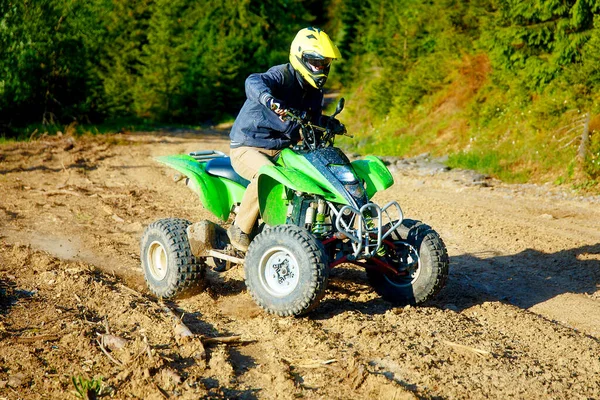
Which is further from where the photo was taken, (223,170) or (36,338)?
(223,170)

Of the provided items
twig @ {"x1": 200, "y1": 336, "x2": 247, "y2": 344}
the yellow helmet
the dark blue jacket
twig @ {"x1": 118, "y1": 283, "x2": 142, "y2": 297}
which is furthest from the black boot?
the yellow helmet

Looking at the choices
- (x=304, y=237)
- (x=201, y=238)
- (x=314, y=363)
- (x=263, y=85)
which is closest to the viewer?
(x=314, y=363)

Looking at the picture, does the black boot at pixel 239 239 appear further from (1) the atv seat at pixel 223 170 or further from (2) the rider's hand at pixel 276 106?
(2) the rider's hand at pixel 276 106

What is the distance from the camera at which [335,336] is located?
562cm

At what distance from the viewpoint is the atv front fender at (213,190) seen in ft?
22.4

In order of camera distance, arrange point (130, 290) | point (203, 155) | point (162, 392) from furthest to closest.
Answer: point (203, 155)
point (130, 290)
point (162, 392)


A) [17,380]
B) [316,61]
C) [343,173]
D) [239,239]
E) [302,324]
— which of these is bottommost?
[17,380]

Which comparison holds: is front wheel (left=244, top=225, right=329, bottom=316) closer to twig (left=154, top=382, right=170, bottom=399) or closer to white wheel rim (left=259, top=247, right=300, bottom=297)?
white wheel rim (left=259, top=247, right=300, bottom=297)

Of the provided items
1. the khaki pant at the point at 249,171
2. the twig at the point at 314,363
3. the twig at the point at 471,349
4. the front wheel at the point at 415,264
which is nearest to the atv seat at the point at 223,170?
the khaki pant at the point at 249,171

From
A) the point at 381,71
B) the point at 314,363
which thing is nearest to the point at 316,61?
the point at 314,363

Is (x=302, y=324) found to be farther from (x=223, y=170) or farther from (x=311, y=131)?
(x=223, y=170)

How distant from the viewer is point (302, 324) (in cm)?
584

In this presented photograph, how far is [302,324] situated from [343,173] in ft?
4.53

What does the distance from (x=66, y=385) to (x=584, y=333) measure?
441 cm
